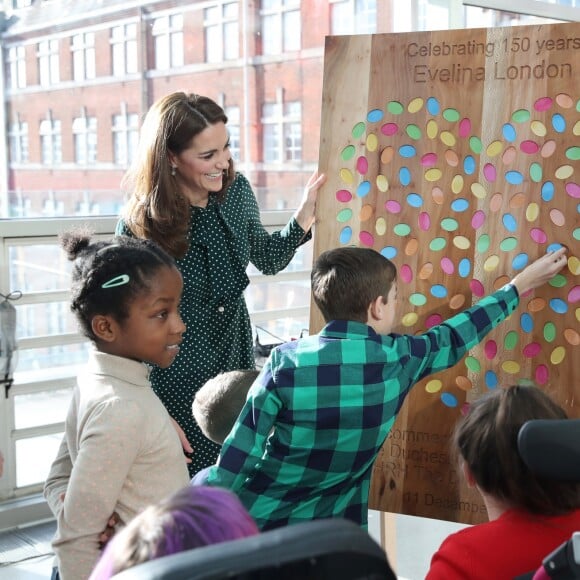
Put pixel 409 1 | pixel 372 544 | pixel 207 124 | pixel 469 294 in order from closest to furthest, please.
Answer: pixel 372 544, pixel 469 294, pixel 207 124, pixel 409 1

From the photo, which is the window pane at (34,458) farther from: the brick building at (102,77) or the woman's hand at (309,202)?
the woman's hand at (309,202)

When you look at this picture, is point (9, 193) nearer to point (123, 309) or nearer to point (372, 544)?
point (123, 309)

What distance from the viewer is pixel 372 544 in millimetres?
646

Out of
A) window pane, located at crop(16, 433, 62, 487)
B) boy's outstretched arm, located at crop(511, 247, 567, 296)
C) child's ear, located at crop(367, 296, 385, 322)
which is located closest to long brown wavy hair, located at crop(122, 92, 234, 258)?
child's ear, located at crop(367, 296, 385, 322)

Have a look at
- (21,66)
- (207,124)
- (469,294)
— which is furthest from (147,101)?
(469,294)

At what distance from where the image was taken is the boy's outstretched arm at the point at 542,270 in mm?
1975

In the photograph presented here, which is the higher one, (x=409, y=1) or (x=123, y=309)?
(x=409, y=1)

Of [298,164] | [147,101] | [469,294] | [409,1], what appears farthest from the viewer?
[298,164]

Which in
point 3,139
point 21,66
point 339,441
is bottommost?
point 339,441

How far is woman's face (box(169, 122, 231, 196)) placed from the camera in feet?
7.32

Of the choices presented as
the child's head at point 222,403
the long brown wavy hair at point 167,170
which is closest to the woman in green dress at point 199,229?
the long brown wavy hair at point 167,170

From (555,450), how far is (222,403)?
1.21 metres

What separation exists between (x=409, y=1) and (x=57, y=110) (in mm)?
1748

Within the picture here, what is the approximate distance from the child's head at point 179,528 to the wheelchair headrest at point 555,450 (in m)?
0.24
